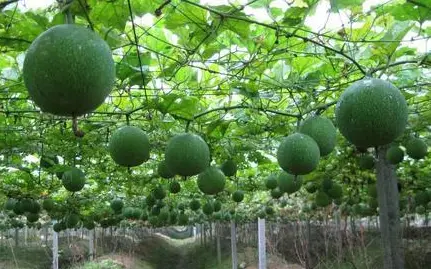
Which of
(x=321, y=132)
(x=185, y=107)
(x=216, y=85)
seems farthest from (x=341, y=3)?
(x=216, y=85)

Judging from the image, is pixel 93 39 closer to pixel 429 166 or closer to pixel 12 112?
pixel 12 112

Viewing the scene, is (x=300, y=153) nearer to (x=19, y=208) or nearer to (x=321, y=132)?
(x=321, y=132)

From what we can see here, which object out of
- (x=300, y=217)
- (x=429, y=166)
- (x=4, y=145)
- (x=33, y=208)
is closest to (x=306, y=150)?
(x=4, y=145)

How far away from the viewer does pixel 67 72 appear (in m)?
1.83

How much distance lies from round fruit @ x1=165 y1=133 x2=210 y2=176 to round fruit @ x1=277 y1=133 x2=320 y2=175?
0.55 metres

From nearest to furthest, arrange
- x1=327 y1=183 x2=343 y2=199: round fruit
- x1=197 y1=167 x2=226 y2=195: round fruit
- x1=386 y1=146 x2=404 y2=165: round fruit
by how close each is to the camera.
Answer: x1=197 y1=167 x2=226 y2=195: round fruit < x1=386 y1=146 x2=404 y2=165: round fruit < x1=327 y1=183 x2=343 y2=199: round fruit

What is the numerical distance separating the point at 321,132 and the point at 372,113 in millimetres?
1076

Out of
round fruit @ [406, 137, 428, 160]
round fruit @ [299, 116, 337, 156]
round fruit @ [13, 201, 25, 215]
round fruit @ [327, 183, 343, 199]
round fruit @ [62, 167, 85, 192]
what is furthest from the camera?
round fruit @ [13, 201, 25, 215]

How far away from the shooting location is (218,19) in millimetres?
3287

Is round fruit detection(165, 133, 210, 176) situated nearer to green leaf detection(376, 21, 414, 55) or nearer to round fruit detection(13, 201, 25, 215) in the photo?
green leaf detection(376, 21, 414, 55)

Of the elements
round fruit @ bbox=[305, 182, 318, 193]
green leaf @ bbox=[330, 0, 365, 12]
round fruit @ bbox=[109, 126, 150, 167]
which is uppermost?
green leaf @ bbox=[330, 0, 365, 12]

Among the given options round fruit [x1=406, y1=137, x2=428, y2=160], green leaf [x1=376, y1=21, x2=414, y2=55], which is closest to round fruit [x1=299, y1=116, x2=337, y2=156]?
green leaf [x1=376, y1=21, x2=414, y2=55]

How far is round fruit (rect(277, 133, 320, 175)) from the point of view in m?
3.30

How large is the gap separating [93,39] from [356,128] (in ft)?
4.48
